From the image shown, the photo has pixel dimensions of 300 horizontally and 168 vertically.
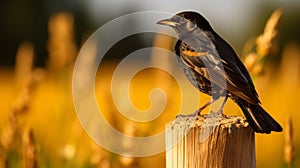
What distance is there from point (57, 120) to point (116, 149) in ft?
2.29

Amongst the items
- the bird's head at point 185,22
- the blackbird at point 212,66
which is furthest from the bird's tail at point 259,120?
the bird's head at point 185,22

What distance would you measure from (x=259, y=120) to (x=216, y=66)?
52 cm

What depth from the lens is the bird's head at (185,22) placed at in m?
4.01

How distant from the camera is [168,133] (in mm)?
3082

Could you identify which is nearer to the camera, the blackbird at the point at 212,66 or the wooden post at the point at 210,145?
the wooden post at the point at 210,145

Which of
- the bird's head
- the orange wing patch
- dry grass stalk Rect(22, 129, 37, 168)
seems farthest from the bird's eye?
dry grass stalk Rect(22, 129, 37, 168)

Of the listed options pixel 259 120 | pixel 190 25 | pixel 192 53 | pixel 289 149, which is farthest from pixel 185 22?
pixel 259 120

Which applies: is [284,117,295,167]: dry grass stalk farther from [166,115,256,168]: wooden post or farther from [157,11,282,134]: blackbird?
[166,115,256,168]: wooden post

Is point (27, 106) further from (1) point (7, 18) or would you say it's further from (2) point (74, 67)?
(1) point (7, 18)

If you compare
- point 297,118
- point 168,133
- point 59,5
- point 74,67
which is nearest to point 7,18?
point 59,5

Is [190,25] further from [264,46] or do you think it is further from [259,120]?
[259,120]

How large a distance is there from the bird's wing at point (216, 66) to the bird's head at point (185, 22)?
49 millimetres

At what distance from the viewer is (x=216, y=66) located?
12.3ft

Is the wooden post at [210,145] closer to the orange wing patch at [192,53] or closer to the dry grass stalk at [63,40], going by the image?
the orange wing patch at [192,53]
